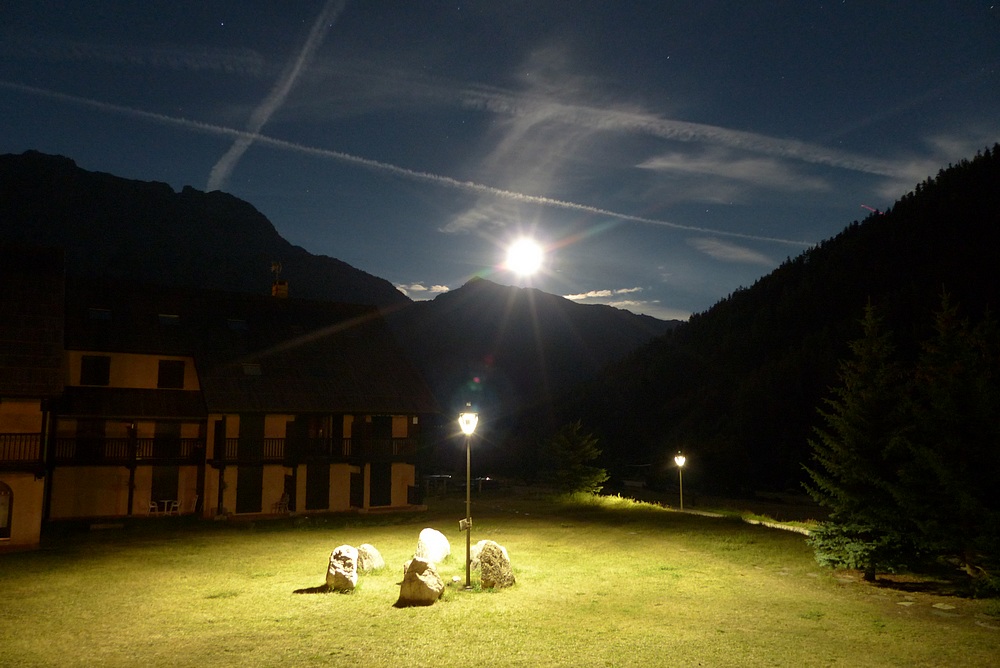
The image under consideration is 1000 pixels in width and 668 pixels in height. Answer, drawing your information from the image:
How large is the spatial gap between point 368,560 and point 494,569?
3.92 metres

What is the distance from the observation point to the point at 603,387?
150375 mm

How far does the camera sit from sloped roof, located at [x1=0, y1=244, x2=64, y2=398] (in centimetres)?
2408

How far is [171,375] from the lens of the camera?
110 feet

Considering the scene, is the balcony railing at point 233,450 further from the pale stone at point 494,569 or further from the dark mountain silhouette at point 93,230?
the dark mountain silhouette at point 93,230

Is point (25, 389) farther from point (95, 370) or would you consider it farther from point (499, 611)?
point (499, 611)

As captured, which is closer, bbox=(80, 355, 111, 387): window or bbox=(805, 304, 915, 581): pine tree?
bbox=(805, 304, 915, 581): pine tree

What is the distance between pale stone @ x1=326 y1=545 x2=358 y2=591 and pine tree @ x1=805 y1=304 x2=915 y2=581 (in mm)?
12460

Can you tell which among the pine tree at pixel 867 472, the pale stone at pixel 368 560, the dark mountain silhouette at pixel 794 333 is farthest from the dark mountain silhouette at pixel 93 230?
the pine tree at pixel 867 472

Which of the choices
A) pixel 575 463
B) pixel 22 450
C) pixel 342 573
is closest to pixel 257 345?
pixel 22 450

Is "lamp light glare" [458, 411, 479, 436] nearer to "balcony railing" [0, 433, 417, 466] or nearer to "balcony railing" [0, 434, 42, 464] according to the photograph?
"balcony railing" [0, 434, 42, 464]

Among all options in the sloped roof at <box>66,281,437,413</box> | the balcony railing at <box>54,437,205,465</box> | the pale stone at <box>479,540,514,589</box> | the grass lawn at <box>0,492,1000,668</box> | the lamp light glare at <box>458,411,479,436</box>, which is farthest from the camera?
the sloped roof at <box>66,281,437,413</box>

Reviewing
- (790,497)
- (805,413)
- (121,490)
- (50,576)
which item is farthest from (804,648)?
(805,413)

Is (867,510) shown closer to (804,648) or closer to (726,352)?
(804,648)

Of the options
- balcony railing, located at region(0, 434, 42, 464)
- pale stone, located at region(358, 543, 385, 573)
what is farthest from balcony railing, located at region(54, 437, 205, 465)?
pale stone, located at region(358, 543, 385, 573)
